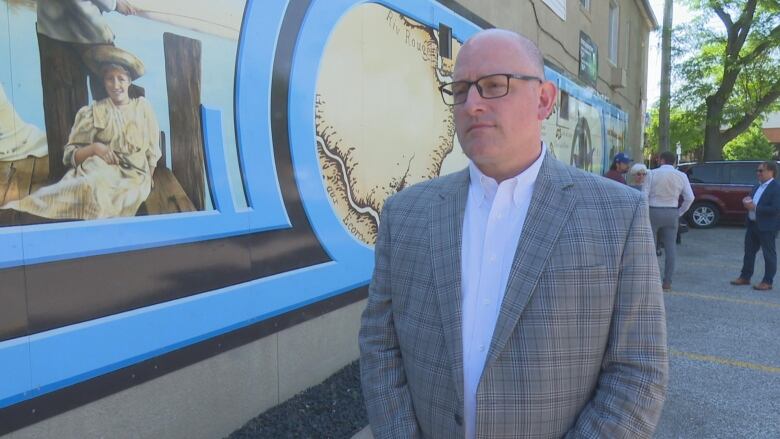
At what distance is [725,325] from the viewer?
215 inches

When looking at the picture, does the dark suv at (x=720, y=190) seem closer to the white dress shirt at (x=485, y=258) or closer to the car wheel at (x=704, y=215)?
the car wheel at (x=704, y=215)

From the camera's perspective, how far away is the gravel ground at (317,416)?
3.05 m

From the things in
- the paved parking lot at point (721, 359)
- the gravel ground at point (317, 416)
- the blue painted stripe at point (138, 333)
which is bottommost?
the paved parking lot at point (721, 359)

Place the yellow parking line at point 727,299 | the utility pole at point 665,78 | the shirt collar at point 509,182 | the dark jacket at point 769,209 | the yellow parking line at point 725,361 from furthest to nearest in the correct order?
1. the utility pole at point 665,78
2. the dark jacket at point 769,209
3. the yellow parking line at point 727,299
4. the yellow parking line at point 725,361
5. the shirt collar at point 509,182

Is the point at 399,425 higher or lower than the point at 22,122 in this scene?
lower

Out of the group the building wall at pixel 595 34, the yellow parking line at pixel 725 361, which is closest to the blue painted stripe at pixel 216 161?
the building wall at pixel 595 34

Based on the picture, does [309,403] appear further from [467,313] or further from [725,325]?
[725,325]

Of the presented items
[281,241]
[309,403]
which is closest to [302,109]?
[281,241]

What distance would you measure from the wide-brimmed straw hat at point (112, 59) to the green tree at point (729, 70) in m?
20.2

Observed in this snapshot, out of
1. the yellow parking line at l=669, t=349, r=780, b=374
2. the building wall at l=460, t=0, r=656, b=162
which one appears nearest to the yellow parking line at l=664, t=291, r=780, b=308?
the yellow parking line at l=669, t=349, r=780, b=374

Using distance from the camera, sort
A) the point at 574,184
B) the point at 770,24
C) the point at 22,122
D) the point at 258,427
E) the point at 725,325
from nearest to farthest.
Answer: the point at 574,184
the point at 22,122
the point at 258,427
the point at 725,325
the point at 770,24

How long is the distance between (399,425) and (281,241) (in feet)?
6.53

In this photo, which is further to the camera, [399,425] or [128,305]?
[128,305]

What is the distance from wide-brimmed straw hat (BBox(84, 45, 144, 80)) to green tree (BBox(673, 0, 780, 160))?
794 inches
